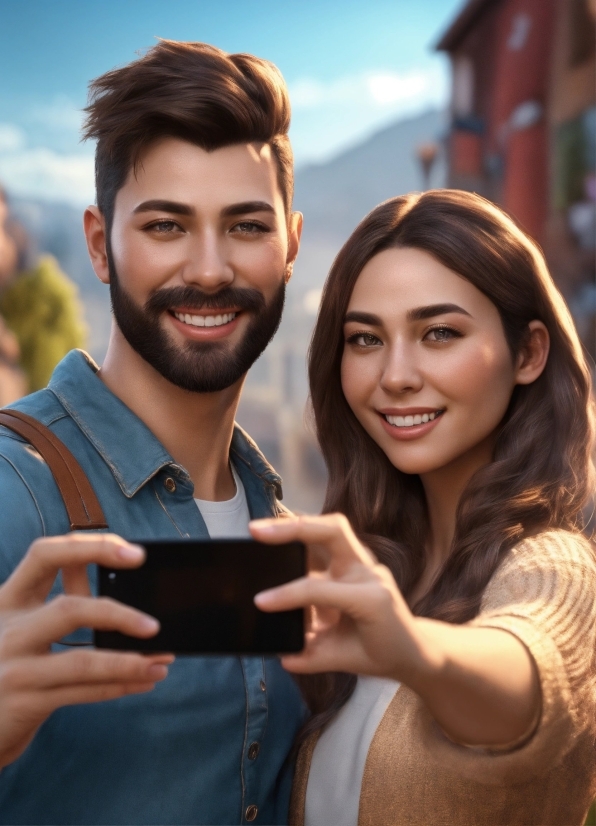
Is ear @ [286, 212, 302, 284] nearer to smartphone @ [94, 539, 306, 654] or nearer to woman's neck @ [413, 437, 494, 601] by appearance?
woman's neck @ [413, 437, 494, 601]

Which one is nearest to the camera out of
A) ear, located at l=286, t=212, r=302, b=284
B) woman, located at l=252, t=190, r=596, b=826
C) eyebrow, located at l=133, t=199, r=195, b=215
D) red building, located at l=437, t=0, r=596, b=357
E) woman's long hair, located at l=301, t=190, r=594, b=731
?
woman, located at l=252, t=190, r=596, b=826

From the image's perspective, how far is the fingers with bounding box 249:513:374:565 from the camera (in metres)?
1.18

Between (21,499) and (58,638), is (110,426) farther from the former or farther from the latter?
(58,638)

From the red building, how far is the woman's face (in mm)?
4234

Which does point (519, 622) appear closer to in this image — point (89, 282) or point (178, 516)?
point (178, 516)

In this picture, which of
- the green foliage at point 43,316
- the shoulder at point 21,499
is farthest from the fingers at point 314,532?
the green foliage at point 43,316

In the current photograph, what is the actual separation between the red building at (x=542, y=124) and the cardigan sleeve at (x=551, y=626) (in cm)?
454

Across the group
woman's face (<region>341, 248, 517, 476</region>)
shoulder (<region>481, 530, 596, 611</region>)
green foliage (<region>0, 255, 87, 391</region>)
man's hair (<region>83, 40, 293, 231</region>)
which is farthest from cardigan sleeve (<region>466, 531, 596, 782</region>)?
green foliage (<region>0, 255, 87, 391</region>)

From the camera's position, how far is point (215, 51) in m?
2.37

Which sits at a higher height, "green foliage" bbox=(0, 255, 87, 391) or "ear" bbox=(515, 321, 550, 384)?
"green foliage" bbox=(0, 255, 87, 391)

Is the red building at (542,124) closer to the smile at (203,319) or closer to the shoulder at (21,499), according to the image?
the smile at (203,319)

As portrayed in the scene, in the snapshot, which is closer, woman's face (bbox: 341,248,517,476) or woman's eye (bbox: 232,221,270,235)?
woman's face (bbox: 341,248,517,476)

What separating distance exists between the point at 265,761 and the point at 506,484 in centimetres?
84

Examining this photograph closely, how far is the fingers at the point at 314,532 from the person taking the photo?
1182 mm
